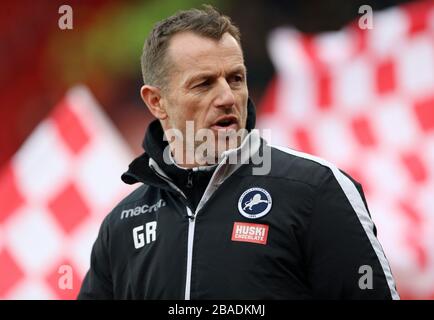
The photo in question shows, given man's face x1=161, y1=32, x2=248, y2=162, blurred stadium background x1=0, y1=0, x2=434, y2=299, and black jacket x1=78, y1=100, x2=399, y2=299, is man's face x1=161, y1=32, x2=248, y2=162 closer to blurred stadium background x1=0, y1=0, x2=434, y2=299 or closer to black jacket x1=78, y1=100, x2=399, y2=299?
black jacket x1=78, y1=100, x2=399, y2=299

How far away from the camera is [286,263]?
1.91 meters

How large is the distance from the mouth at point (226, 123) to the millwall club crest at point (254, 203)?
0.55 feet

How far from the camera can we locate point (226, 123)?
210 centimetres

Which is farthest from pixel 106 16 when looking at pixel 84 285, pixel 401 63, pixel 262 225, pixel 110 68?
pixel 262 225

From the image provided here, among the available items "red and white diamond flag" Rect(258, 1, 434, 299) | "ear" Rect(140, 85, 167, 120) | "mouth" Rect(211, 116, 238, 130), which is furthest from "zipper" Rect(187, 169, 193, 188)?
"red and white diamond flag" Rect(258, 1, 434, 299)

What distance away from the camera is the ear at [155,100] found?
2258mm

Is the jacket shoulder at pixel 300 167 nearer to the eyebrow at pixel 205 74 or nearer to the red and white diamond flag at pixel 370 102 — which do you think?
the eyebrow at pixel 205 74

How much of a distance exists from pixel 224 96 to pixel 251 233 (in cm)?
33

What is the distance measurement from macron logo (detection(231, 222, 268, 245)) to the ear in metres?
0.42

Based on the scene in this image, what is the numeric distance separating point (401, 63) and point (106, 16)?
1454 mm

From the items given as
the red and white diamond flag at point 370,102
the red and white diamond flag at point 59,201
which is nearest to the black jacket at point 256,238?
the red and white diamond flag at point 59,201

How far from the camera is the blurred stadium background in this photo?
3.94 meters

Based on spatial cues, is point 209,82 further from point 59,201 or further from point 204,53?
point 59,201

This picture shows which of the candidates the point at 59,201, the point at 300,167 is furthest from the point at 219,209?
the point at 59,201
